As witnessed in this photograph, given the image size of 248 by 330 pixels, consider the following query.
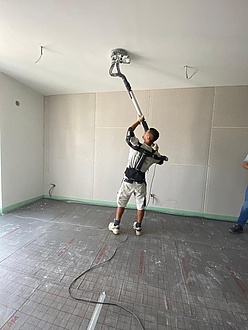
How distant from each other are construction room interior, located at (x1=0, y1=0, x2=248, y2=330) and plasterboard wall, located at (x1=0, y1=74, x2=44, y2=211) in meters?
0.02

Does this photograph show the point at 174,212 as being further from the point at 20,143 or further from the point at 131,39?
the point at 20,143

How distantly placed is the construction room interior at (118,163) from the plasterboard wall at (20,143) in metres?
0.02

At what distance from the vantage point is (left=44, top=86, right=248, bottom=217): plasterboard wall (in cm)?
288

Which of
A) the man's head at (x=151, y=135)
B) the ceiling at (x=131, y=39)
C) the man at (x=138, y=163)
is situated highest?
the ceiling at (x=131, y=39)

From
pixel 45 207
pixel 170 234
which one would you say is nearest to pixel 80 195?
pixel 45 207

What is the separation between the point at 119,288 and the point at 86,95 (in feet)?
10.9

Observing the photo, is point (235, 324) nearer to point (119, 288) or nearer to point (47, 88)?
point (119, 288)

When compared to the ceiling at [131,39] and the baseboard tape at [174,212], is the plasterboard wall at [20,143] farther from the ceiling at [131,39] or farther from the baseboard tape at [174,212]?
the baseboard tape at [174,212]

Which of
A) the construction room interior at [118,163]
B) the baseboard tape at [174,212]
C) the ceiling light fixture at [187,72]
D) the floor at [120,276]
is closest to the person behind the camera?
the floor at [120,276]

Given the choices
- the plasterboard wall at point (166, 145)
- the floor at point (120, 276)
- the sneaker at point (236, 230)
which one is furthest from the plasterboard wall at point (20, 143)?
the sneaker at point (236, 230)

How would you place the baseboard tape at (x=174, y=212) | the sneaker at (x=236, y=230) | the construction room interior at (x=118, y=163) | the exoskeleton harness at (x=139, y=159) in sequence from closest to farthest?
the construction room interior at (x=118, y=163), the exoskeleton harness at (x=139, y=159), the sneaker at (x=236, y=230), the baseboard tape at (x=174, y=212)

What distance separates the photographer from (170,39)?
1.69m

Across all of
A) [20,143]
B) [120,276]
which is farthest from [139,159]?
[20,143]

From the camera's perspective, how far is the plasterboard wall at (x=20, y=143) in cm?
281
